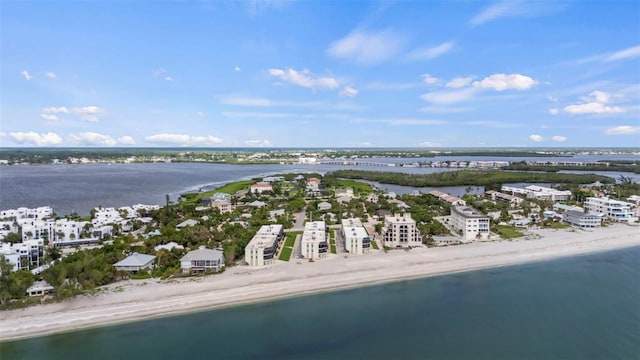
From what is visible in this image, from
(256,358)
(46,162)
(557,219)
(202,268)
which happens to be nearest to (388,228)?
(202,268)

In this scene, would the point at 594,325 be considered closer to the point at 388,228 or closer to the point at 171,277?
the point at 388,228

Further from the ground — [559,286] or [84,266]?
[84,266]

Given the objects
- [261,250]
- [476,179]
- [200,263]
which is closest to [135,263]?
[200,263]

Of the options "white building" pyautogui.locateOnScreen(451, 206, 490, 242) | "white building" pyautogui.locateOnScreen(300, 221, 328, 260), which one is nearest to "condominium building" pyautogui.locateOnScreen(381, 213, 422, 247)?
"white building" pyautogui.locateOnScreen(451, 206, 490, 242)

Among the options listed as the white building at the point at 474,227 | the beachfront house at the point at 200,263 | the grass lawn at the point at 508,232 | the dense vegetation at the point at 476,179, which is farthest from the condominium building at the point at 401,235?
the dense vegetation at the point at 476,179

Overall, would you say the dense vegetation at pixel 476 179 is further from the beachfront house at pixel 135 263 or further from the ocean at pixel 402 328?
the beachfront house at pixel 135 263

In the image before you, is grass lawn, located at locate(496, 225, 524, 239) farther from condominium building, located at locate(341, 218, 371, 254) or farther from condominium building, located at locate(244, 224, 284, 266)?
condominium building, located at locate(244, 224, 284, 266)

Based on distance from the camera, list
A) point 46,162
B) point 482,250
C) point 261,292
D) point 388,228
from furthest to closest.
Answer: point 46,162 < point 388,228 < point 482,250 < point 261,292

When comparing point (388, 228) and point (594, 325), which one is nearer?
point (594, 325)
